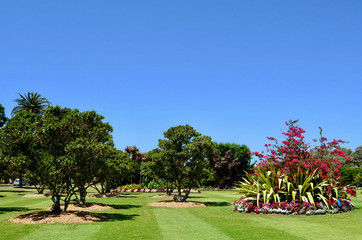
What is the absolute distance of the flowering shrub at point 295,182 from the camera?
17.5m

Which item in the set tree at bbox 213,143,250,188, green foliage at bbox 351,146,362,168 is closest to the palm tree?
tree at bbox 213,143,250,188

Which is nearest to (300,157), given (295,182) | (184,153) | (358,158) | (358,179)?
(295,182)

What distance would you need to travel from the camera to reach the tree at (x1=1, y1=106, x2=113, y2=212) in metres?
14.5

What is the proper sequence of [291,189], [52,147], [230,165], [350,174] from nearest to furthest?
[52,147] < [291,189] < [350,174] < [230,165]

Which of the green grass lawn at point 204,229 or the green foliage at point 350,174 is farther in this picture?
the green foliage at point 350,174

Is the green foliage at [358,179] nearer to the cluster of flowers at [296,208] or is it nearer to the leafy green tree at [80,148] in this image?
the cluster of flowers at [296,208]

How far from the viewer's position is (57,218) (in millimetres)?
14836

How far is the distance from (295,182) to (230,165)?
129 ft

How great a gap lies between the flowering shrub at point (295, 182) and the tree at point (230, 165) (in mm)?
37603

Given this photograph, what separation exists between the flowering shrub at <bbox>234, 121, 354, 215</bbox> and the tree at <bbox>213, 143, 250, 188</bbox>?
37.6 m

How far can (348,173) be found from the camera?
162ft

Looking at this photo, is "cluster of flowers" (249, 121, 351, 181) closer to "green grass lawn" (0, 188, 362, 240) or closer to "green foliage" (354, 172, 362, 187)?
"green grass lawn" (0, 188, 362, 240)

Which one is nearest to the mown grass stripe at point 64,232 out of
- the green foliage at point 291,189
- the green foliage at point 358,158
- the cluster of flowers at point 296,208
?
the cluster of flowers at point 296,208

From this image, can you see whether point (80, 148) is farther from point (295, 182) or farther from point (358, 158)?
point (358, 158)
